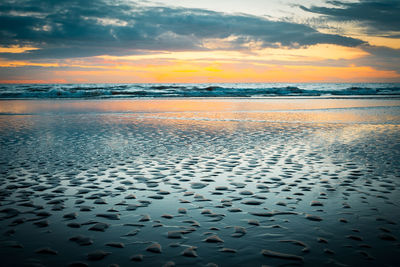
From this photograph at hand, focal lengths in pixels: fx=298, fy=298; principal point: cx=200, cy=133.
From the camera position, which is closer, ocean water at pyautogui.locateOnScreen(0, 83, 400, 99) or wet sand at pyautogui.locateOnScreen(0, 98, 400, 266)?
wet sand at pyautogui.locateOnScreen(0, 98, 400, 266)

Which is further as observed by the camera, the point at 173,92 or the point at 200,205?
the point at 173,92

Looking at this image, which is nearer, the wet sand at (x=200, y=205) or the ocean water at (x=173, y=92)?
the wet sand at (x=200, y=205)

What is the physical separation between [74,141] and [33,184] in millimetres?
6201

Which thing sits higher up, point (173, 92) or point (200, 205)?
point (173, 92)

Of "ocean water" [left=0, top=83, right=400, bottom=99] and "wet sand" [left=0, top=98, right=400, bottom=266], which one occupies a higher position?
"ocean water" [left=0, top=83, right=400, bottom=99]

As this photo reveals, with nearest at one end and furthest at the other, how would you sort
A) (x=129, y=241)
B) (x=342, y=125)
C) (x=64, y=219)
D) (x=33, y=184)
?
(x=129, y=241), (x=64, y=219), (x=33, y=184), (x=342, y=125)

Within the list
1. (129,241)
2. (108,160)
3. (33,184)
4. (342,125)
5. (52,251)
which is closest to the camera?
(52,251)

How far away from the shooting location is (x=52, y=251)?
4.07 m

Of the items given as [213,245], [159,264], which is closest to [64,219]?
[159,264]

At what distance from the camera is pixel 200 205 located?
5715mm

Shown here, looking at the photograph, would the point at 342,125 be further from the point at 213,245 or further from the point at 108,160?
the point at 213,245

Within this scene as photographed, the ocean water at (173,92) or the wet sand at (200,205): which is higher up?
the ocean water at (173,92)

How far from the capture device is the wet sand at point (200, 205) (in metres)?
4.05

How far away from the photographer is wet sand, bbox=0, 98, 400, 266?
405cm
